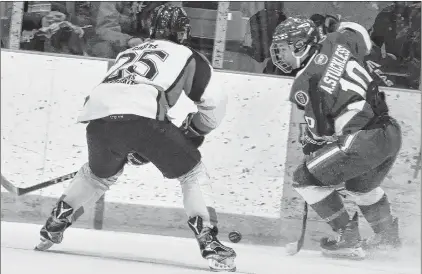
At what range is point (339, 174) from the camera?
356 cm

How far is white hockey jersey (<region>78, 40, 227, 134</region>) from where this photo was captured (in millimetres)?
2904

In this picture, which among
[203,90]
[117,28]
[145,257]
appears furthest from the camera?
[117,28]

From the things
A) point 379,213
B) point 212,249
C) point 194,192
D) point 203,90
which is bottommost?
point 379,213

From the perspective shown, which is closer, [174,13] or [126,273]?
[126,273]

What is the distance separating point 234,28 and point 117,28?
55 cm

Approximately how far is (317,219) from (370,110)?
0.67 meters

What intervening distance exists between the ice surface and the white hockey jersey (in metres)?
0.52

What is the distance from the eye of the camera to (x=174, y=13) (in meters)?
3.17

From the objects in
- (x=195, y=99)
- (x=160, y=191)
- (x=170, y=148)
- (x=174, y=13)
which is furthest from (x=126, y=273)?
(x=160, y=191)

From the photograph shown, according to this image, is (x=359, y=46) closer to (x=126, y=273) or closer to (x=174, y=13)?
(x=174, y=13)

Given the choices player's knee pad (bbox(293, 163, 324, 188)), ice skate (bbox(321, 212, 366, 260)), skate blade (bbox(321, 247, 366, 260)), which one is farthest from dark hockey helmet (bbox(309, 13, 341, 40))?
skate blade (bbox(321, 247, 366, 260))

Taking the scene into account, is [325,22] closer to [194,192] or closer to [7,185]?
[194,192]

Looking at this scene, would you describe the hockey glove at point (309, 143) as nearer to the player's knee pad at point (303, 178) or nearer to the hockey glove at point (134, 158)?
the player's knee pad at point (303, 178)

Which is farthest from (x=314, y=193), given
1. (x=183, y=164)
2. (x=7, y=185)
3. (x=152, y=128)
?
(x=7, y=185)
